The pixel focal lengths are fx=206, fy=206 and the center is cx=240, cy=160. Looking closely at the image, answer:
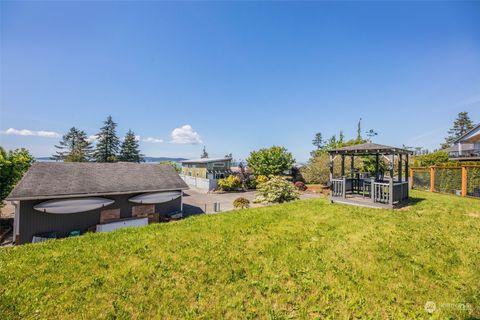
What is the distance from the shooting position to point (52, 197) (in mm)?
10398

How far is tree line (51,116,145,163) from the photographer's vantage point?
1818 inches

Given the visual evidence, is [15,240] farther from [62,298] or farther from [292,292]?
[292,292]

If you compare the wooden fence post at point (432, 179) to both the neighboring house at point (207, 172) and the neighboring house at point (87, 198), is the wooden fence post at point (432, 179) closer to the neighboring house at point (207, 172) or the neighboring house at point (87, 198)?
the neighboring house at point (87, 198)

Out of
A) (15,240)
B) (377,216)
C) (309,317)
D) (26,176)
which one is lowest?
(15,240)

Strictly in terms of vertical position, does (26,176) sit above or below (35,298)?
above

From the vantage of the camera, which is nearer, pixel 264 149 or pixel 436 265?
pixel 436 265

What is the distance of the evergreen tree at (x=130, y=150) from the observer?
48656 mm

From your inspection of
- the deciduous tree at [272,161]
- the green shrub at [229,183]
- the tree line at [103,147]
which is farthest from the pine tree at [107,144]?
the deciduous tree at [272,161]

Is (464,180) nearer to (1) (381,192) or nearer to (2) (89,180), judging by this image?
(1) (381,192)

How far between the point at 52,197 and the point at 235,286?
11199mm

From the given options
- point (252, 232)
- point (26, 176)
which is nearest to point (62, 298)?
point (252, 232)

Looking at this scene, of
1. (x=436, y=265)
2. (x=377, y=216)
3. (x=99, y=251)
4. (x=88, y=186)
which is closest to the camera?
(x=436, y=265)

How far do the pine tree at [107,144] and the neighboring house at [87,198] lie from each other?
37.6m

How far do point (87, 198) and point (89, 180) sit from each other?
1455mm
